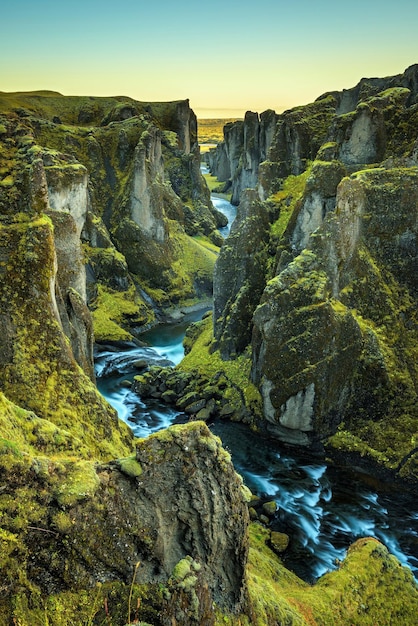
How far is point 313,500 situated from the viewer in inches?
1066

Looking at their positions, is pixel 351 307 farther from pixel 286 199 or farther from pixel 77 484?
pixel 77 484

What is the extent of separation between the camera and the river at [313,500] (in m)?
23.6

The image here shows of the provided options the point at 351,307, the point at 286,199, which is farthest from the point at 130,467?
the point at 286,199

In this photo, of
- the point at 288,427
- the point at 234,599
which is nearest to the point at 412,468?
the point at 288,427

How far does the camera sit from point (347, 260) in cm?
3309

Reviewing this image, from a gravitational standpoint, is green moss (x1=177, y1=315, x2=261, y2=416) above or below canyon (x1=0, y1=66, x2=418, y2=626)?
below

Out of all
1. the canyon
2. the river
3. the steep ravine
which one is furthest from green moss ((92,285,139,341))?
the steep ravine

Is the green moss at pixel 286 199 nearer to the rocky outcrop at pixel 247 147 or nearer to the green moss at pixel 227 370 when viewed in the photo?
the green moss at pixel 227 370

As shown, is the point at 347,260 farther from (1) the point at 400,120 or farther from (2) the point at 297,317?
(1) the point at 400,120

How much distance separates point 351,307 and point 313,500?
1263 cm

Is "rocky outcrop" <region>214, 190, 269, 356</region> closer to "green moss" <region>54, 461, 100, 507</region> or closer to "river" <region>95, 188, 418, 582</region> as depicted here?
"river" <region>95, 188, 418, 582</region>

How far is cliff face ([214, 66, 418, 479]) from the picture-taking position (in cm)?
3058

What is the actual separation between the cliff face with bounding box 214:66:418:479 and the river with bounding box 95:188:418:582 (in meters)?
1.75

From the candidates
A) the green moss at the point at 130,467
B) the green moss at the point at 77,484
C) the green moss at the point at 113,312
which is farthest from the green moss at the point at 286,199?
the green moss at the point at 77,484
